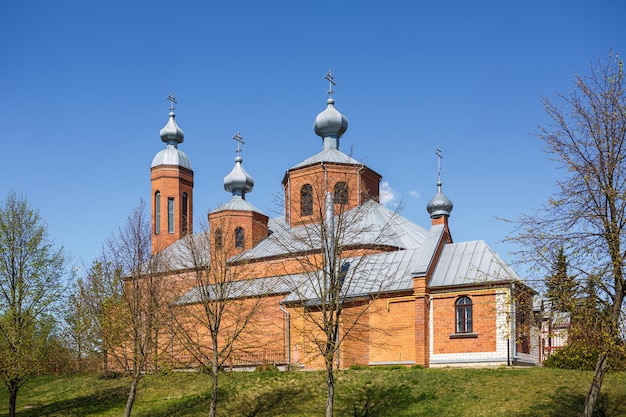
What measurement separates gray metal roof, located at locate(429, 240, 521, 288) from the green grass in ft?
13.8

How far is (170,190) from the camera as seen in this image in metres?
42.5

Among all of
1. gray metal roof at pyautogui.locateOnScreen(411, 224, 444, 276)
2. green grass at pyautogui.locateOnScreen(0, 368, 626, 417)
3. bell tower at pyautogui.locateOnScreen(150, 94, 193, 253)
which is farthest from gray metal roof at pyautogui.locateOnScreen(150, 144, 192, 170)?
gray metal roof at pyautogui.locateOnScreen(411, 224, 444, 276)

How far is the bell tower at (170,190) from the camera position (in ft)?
138

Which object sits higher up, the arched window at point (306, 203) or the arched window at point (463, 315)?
the arched window at point (306, 203)

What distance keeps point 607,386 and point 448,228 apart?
1757 cm

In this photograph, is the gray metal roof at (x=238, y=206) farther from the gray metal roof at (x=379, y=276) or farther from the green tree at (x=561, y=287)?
the green tree at (x=561, y=287)

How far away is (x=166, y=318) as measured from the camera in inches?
858

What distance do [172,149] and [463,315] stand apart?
25194mm

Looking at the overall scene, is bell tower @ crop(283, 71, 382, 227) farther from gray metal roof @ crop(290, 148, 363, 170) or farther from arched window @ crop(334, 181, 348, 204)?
arched window @ crop(334, 181, 348, 204)

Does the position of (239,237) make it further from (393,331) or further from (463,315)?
(463,315)

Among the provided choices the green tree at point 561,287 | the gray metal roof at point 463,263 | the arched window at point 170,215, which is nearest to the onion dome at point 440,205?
the gray metal roof at point 463,263

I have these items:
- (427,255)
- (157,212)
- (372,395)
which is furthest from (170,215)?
(372,395)

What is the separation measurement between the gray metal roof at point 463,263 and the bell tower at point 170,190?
1971cm

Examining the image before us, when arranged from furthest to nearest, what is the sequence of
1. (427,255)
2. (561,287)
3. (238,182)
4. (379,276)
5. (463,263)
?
(238,182) → (379,276) → (427,255) → (463,263) → (561,287)
